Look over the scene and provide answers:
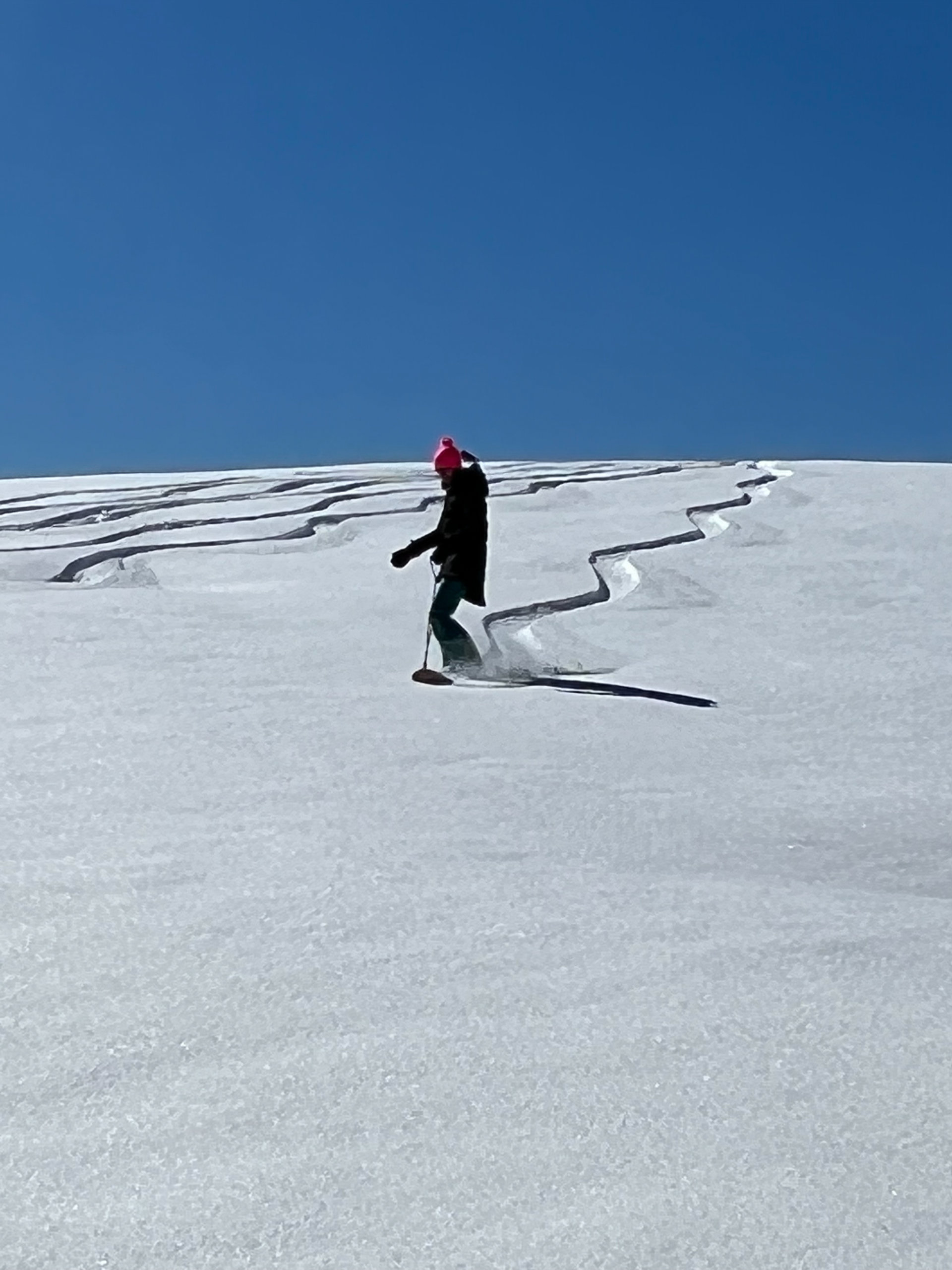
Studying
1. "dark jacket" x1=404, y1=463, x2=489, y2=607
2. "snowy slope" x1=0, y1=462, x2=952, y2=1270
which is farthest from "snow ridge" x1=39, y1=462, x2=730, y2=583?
"dark jacket" x1=404, y1=463, x2=489, y2=607

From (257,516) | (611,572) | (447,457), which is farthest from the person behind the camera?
(257,516)

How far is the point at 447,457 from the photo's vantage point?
6676mm

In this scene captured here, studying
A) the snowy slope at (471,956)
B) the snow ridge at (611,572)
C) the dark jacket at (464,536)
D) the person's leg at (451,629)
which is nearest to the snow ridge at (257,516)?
the snow ridge at (611,572)

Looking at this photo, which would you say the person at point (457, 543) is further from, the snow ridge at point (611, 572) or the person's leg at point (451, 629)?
the snow ridge at point (611, 572)

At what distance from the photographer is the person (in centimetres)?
677

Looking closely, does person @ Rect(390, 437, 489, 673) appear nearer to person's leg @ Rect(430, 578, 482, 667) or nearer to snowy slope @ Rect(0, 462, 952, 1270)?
person's leg @ Rect(430, 578, 482, 667)

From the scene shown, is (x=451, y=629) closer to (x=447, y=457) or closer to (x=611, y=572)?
(x=447, y=457)

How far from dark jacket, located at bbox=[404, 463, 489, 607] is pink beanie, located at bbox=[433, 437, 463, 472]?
6 cm

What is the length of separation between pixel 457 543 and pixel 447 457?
0.42m

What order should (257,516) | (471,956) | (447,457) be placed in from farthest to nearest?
(257,516) < (447,457) < (471,956)

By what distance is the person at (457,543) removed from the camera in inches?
266

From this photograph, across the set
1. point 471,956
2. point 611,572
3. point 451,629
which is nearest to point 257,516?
point 611,572

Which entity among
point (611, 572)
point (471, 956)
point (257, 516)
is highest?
point (257, 516)

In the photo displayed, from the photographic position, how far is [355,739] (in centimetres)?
550
